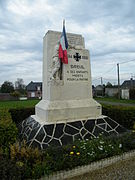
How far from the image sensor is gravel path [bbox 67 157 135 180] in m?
2.95

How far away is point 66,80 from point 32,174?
3.44 m

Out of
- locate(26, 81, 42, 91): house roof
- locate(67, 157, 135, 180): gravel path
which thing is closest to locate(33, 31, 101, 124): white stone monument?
locate(67, 157, 135, 180): gravel path

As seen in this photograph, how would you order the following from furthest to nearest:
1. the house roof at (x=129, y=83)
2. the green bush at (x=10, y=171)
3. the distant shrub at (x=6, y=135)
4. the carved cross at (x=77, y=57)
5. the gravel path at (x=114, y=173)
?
the house roof at (x=129, y=83) → the carved cross at (x=77, y=57) → the distant shrub at (x=6, y=135) → the gravel path at (x=114, y=173) → the green bush at (x=10, y=171)

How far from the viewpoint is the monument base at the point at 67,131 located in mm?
4285

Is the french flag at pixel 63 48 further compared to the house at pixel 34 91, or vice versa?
the house at pixel 34 91

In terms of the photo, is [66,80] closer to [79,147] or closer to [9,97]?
[79,147]

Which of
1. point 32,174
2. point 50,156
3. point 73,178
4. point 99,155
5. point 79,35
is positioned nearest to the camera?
point 32,174

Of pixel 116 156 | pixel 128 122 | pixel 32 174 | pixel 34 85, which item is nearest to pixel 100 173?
pixel 116 156

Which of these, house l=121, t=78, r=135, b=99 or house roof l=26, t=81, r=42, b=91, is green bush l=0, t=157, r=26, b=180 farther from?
house roof l=26, t=81, r=42, b=91

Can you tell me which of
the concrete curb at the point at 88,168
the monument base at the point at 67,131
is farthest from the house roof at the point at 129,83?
the concrete curb at the point at 88,168

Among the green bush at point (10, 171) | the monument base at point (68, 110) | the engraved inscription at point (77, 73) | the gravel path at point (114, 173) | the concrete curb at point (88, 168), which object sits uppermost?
the engraved inscription at point (77, 73)

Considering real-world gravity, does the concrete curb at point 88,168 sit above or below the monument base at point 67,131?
below

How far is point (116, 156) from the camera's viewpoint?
357 centimetres

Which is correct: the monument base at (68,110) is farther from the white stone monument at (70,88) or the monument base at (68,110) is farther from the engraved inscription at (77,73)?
the engraved inscription at (77,73)
